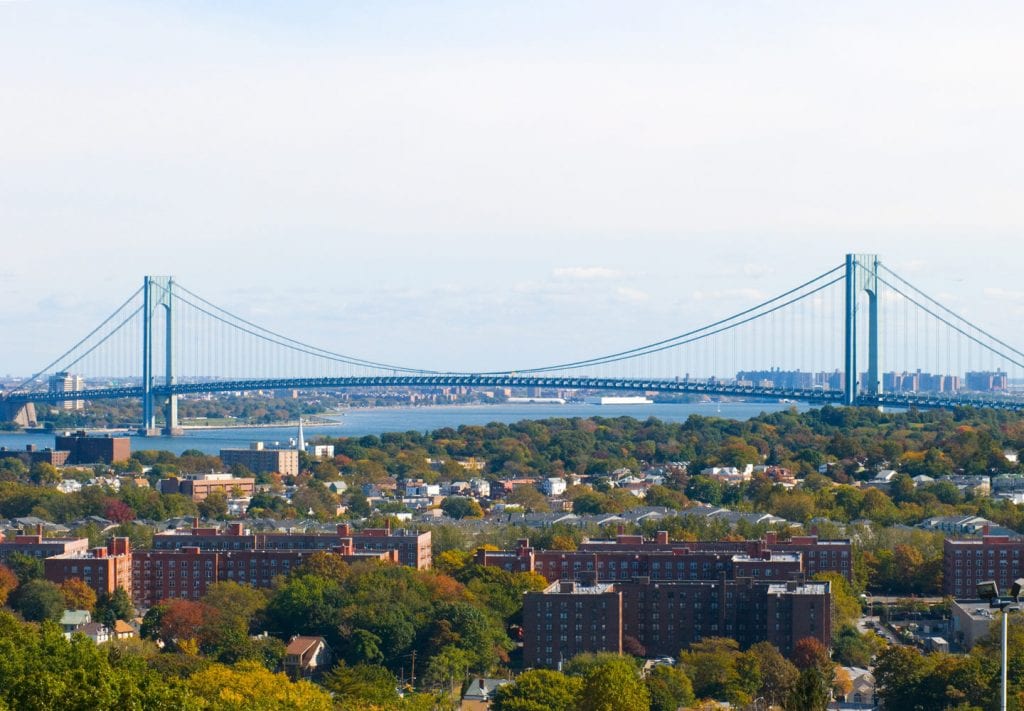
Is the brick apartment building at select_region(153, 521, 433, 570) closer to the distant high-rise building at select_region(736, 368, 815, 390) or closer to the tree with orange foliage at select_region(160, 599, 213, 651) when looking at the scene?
the tree with orange foliage at select_region(160, 599, 213, 651)

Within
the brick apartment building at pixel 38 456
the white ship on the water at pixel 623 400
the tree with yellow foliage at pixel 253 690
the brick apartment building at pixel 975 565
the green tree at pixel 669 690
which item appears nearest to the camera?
the tree with yellow foliage at pixel 253 690

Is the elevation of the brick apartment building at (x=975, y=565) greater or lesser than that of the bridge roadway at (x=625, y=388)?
lesser

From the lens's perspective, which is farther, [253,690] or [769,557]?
[769,557]

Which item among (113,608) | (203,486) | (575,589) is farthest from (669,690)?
(203,486)

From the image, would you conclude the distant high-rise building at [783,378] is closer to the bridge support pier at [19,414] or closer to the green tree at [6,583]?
the bridge support pier at [19,414]

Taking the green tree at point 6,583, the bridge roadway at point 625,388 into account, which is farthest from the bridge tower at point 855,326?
the green tree at point 6,583

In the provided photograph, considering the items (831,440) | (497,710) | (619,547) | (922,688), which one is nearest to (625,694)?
(497,710)

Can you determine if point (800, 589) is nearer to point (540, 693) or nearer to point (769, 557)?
point (769, 557)
